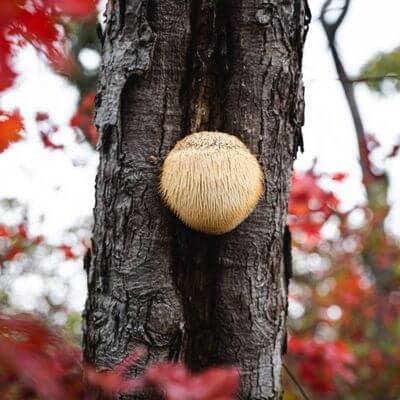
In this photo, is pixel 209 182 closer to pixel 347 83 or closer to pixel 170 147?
pixel 170 147

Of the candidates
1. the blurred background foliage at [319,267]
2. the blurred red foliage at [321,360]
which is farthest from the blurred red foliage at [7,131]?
the blurred red foliage at [321,360]

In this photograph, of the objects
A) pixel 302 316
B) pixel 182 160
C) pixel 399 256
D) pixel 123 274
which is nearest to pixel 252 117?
pixel 182 160

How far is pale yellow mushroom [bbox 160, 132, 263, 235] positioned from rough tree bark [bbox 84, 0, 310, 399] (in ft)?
0.38

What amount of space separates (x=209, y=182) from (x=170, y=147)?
233 millimetres

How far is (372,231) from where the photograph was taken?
249 inches

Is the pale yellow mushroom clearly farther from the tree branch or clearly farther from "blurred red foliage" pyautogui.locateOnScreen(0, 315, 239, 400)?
the tree branch

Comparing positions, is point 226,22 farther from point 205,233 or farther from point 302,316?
point 302,316

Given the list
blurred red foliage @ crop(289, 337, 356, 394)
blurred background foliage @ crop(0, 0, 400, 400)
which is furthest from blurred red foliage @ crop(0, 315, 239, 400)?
blurred red foliage @ crop(289, 337, 356, 394)

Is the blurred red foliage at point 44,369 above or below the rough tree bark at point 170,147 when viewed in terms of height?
below

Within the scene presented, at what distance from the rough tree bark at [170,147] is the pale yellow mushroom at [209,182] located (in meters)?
0.12

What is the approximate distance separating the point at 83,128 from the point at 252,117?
2.23m

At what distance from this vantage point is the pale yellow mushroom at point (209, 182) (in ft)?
5.34

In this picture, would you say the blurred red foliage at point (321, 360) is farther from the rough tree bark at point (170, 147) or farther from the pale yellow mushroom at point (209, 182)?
the pale yellow mushroom at point (209, 182)

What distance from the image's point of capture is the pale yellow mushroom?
5.34 ft
